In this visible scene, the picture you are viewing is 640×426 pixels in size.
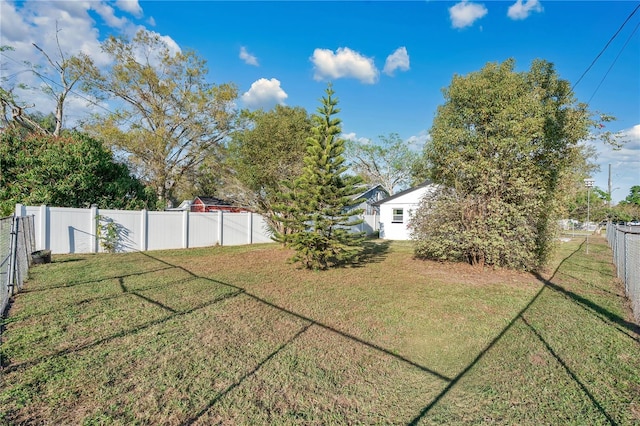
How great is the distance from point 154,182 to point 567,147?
20.1 metres

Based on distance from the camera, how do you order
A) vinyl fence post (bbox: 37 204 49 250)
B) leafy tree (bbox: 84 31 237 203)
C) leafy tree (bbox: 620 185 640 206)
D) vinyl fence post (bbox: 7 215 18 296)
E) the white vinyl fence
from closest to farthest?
vinyl fence post (bbox: 7 215 18 296) < vinyl fence post (bbox: 37 204 49 250) < the white vinyl fence < leafy tree (bbox: 84 31 237 203) < leafy tree (bbox: 620 185 640 206)

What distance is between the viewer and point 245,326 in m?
4.05

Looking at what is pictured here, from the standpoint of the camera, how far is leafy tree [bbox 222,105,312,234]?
495 inches

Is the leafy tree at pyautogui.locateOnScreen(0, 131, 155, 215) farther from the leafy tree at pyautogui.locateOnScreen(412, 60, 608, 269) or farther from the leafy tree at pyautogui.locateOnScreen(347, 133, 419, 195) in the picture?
the leafy tree at pyautogui.locateOnScreen(347, 133, 419, 195)

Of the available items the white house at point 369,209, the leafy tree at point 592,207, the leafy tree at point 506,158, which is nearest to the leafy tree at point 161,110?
the white house at point 369,209

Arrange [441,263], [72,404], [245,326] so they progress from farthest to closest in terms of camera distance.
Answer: [441,263]
[245,326]
[72,404]

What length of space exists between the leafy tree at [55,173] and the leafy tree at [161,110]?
20.4 ft

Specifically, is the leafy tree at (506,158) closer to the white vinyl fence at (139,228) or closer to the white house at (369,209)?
the white house at (369,209)

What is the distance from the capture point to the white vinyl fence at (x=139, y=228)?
29.4 ft

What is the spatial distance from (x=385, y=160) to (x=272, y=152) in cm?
2308

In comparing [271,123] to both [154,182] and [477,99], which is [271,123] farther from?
[154,182]

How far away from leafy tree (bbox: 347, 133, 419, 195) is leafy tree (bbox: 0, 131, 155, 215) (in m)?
24.9

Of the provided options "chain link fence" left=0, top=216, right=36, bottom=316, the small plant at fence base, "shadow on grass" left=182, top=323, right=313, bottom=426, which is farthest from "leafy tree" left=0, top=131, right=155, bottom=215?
"shadow on grass" left=182, top=323, right=313, bottom=426

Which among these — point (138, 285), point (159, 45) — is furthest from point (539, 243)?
point (159, 45)
